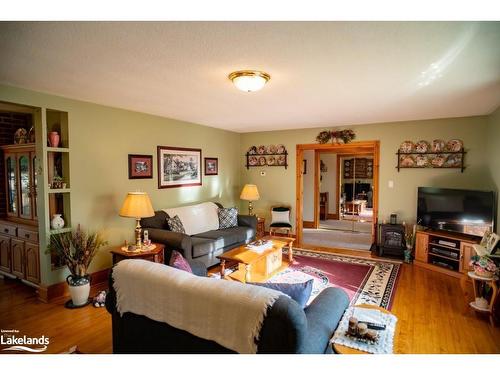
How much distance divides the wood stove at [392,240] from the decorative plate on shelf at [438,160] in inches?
44.9

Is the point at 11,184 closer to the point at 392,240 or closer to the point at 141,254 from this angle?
the point at 141,254

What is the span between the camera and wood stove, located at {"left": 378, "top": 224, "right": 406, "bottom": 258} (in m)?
4.82

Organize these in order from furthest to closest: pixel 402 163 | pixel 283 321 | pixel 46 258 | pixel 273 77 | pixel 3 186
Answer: pixel 402 163 → pixel 3 186 → pixel 46 258 → pixel 273 77 → pixel 283 321

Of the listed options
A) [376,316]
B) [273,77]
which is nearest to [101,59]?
[273,77]

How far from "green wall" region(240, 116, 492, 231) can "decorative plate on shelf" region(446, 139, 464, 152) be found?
0.20 ft

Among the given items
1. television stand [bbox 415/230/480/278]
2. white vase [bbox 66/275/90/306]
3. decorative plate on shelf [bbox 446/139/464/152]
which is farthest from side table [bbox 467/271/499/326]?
white vase [bbox 66/275/90/306]

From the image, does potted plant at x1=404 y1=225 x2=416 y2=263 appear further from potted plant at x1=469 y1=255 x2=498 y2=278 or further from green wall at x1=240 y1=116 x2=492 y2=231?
potted plant at x1=469 y1=255 x2=498 y2=278

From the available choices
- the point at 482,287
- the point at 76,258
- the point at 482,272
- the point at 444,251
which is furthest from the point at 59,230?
the point at 444,251

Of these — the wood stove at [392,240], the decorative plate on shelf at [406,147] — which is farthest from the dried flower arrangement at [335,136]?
the wood stove at [392,240]

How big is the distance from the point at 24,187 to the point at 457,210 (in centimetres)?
583

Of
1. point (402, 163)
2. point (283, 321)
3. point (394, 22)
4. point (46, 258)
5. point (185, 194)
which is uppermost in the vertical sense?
point (394, 22)

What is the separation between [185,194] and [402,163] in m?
3.77
